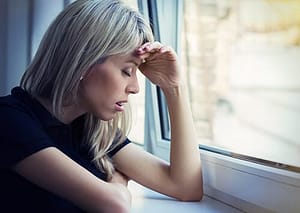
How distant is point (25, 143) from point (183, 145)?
1.42 ft

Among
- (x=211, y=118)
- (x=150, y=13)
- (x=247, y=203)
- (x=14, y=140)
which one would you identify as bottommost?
(x=247, y=203)

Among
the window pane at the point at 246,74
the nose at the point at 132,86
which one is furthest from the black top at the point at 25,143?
the window pane at the point at 246,74

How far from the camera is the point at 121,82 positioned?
105cm

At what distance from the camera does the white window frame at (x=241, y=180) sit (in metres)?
0.98

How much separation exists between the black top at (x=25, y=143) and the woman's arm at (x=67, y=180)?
0.02 meters

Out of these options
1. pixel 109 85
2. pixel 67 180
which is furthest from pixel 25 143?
pixel 109 85

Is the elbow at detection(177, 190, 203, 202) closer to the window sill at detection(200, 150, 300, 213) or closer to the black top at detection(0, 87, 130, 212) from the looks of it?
the window sill at detection(200, 150, 300, 213)

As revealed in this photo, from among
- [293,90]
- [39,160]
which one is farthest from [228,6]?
[39,160]

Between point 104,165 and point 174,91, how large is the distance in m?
A: 0.25

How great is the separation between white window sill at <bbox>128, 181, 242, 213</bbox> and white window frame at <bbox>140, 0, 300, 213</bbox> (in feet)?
0.08

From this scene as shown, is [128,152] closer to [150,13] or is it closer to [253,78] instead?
[253,78]

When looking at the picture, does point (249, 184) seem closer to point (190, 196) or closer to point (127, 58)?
point (190, 196)

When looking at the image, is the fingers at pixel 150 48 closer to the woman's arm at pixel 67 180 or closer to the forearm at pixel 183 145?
the forearm at pixel 183 145

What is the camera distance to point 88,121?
1.20m
